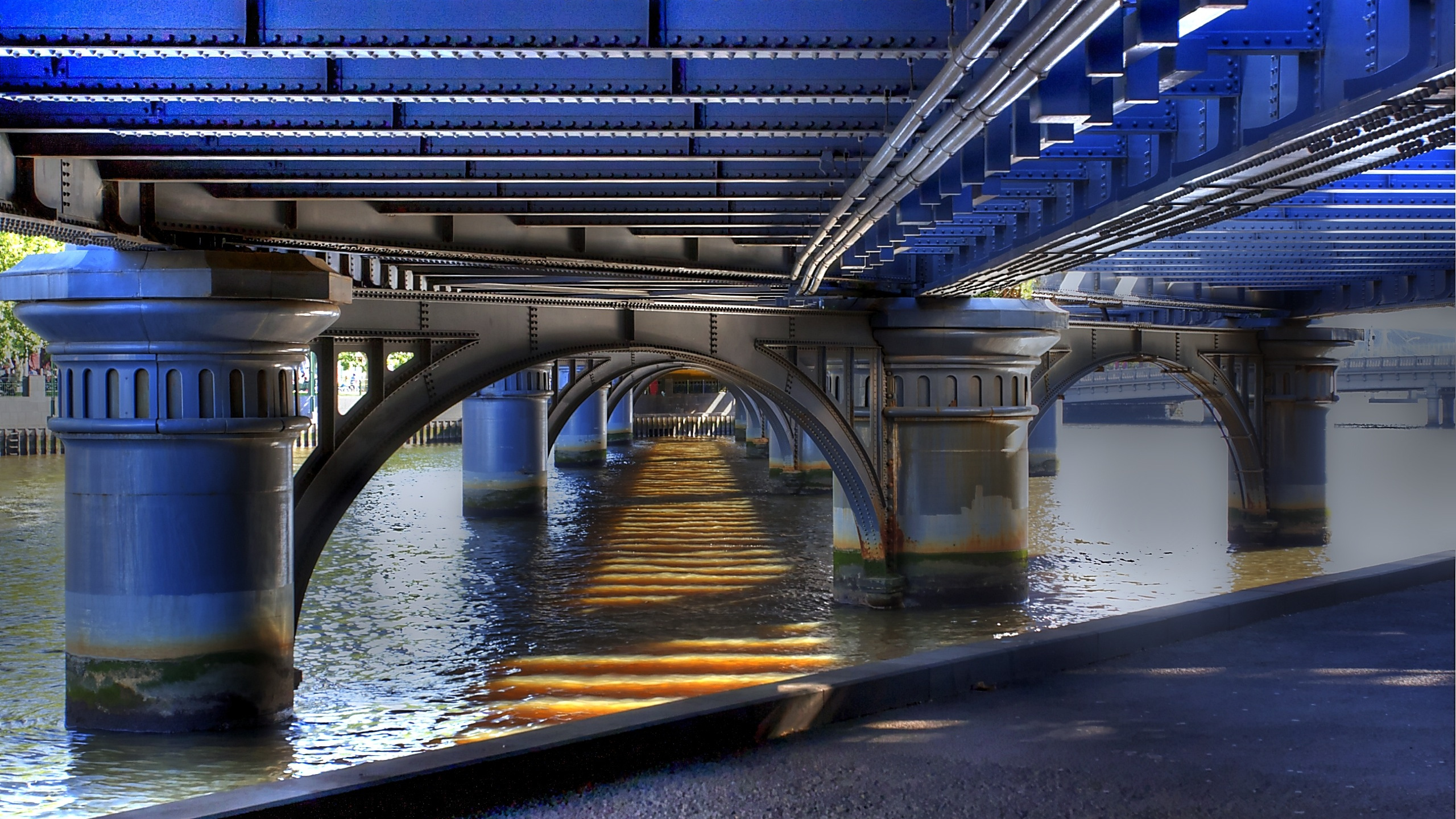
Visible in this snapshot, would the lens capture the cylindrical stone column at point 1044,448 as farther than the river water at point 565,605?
Yes

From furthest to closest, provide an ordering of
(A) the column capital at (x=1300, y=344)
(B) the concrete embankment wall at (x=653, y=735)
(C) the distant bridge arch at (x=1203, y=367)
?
(A) the column capital at (x=1300, y=344)
(C) the distant bridge arch at (x=1203, y=367)
(B) the concrete embankment wall at (x=653, y=735)

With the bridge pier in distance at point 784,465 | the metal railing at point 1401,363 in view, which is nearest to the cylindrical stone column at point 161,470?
the bridge pier in distance at point 784,465

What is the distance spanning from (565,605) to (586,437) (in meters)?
29.5

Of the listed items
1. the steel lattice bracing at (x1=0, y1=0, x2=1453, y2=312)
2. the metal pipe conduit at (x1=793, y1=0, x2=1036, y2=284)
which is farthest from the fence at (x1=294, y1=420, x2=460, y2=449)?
the metal pipe conduit at (x1=793, y1=0, x2=1036, y2=284)

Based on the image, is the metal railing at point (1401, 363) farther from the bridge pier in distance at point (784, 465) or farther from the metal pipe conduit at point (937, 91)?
the metal pipe conduit at point (937, 91)

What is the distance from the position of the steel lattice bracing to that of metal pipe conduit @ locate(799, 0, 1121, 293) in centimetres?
2

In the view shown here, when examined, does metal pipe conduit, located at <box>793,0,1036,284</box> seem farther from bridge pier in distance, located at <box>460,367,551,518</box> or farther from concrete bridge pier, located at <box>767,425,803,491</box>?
concrete bridge pier, located at <box>767,425,803,491</box>

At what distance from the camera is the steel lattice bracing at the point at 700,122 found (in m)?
6.54

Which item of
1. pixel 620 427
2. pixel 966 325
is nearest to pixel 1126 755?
pixel 966 325

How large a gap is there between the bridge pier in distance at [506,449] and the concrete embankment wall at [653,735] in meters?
21.4

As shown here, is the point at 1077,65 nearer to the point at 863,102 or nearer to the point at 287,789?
the point at 863,102

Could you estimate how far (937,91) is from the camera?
23.2ft

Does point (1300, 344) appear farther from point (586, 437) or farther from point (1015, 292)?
point (586, 437)

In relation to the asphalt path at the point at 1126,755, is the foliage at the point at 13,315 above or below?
above
